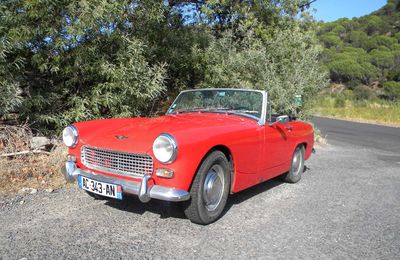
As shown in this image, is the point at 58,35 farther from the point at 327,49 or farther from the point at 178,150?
the point at 327,49

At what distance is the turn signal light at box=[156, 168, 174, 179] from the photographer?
3.49 meters

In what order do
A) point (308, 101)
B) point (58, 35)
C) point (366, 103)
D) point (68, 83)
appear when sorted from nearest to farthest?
point (58, 35)
point (68, 83)
point (308, 101)
point (366, 103)

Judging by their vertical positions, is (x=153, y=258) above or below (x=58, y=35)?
below

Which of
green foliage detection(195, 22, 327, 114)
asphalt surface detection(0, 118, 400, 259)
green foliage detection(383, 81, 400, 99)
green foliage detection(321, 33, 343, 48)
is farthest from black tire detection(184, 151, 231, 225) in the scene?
green foliage detection(321, 33, 343, 48)

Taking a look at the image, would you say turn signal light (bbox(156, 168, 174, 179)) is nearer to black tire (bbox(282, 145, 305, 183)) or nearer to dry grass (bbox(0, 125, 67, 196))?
dry grass (bbox(0, 125, 67, 196))

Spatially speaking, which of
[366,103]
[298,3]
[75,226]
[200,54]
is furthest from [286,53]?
[366,103]

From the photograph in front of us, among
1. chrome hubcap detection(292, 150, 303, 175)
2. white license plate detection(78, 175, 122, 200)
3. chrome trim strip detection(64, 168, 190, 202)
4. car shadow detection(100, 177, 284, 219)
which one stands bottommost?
car shadow detection(100, 177, 284, 219)

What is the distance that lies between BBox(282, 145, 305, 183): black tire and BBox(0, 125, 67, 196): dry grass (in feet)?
10.8

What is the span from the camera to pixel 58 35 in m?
6.27

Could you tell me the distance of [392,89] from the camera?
3719 cm

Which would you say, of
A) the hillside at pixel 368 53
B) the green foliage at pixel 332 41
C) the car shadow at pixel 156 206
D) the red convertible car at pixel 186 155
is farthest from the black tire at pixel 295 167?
the green foliage at pixel 332 41

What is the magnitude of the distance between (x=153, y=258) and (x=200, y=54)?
666 centimetres

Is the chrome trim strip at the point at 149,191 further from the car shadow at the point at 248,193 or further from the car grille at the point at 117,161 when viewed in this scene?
the car shadow at the point at 248,193

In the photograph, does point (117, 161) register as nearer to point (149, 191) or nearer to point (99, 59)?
point (149, 191)
